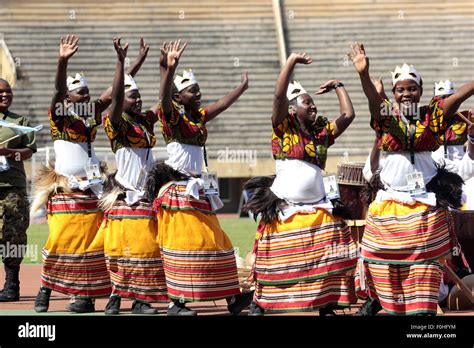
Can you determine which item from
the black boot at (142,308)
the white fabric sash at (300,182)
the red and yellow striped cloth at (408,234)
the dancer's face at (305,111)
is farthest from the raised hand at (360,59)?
the black boot at (142,308)

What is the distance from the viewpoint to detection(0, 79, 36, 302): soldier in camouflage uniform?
12.3m

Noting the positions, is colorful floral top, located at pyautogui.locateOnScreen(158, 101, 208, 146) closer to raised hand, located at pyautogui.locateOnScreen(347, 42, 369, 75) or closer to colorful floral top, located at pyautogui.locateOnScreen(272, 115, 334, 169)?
colorful floral top, located at pyautogui.locateOnScreen(272, 115, 334, 169)

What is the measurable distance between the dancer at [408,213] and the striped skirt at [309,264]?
0.75 feet

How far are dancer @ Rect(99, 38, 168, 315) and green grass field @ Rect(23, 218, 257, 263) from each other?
5836mm

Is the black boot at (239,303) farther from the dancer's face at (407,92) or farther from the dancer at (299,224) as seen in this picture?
the dancer's face at (407,92)

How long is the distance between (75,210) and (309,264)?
2.62 metres

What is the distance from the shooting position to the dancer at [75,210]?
1139 cm

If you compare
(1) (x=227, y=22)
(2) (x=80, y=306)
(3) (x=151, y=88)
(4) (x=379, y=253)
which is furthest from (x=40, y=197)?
(1) (x=227, y=22)

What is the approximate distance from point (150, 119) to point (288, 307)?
2377mm

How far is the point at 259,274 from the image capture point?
33.3ft

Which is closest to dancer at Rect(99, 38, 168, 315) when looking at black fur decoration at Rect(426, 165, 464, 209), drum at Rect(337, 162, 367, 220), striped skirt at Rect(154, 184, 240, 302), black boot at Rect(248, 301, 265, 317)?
striped skirt at Rect(154, 184, 240, 302)

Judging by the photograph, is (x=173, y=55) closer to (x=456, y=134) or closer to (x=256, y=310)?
(x=256, y=310)

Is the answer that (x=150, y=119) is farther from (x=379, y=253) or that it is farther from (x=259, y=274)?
(x=379, y=253)

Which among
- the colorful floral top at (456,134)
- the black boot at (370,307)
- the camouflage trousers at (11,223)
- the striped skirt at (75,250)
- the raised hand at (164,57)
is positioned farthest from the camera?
the colorful floral top at (456,134)
